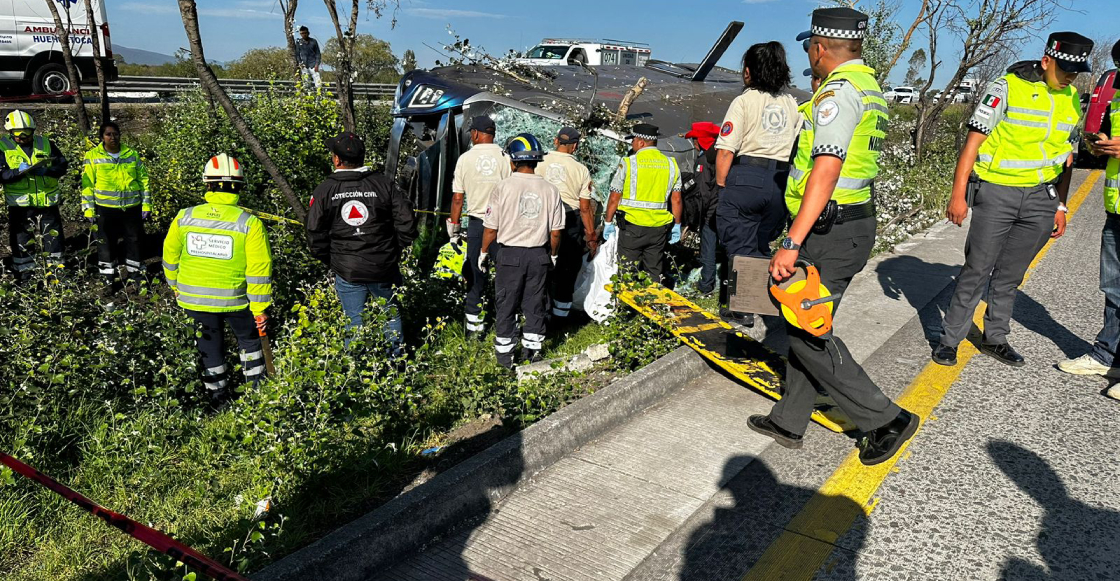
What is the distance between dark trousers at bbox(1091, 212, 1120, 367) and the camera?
484 cm

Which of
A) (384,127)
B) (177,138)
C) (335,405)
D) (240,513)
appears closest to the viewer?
(240,513)

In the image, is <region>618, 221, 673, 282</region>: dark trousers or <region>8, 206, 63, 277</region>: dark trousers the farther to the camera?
<region>8, 206, 63, 277</region>: dark trousers

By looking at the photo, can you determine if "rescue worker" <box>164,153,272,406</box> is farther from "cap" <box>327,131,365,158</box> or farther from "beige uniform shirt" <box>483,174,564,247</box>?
"beige uniform shirt" <box>483,174,564,247</box>

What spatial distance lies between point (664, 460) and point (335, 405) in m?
1.61

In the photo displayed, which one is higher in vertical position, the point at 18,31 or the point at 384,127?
the point at 18,31

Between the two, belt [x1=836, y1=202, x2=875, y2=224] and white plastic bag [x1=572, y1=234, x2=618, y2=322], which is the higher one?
belt [x1=836, y1=202, x2=875, y2=224]

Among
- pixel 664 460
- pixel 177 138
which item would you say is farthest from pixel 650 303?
pixel 177 138

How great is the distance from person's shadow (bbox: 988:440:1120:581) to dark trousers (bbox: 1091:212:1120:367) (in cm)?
159

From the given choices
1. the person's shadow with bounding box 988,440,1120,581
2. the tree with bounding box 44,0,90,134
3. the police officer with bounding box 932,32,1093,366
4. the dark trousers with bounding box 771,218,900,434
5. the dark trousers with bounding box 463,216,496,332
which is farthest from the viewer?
the tree with bounding box 44,0,90,134

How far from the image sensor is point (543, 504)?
343 cm

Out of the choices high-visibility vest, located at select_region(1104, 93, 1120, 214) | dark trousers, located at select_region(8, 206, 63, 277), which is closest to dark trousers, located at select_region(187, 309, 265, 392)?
dark trousers, located at select_region(8, 206, 63, 277)

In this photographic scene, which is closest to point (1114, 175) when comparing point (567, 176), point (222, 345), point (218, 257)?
point (567, 176)

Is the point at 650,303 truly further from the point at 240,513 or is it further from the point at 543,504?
the point at 240,513

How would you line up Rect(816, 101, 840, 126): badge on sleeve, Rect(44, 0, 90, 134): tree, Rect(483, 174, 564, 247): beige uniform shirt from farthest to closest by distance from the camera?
Rect(44, 0, 90, 134): tree < Rect(483, 174, 564, 247): beige uniform shirt < Rect(816, 101, 840, 126): badge on sleeve
